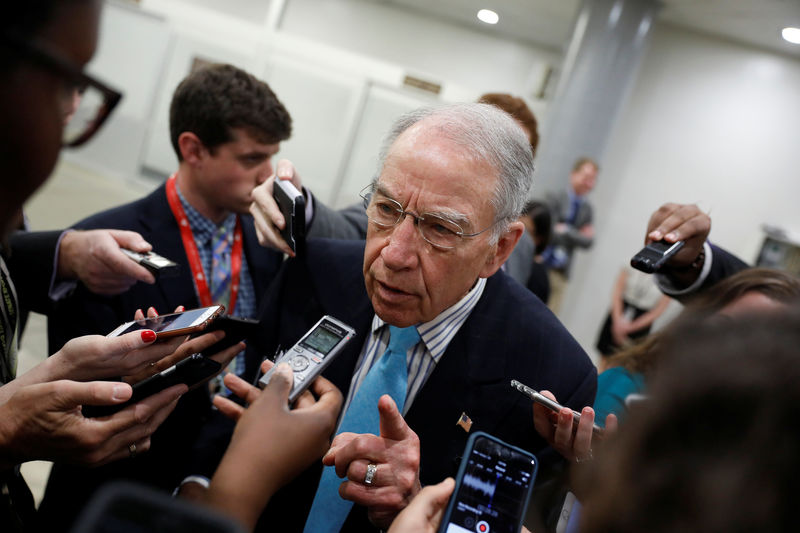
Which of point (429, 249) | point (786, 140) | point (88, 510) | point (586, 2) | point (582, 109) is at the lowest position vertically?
point (88, 510)

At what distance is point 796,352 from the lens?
0.57 meters

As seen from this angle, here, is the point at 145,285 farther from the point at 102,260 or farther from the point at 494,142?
the point at 494,142

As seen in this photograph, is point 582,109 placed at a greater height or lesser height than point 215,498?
greater

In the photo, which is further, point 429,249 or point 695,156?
point 695,156

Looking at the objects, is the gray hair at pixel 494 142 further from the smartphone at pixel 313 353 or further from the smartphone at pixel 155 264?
the smartphone at pixel 155 264

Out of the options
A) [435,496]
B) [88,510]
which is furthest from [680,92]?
[88,510]

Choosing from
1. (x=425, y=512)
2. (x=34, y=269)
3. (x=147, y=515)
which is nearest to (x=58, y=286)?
(x=34, y=269)

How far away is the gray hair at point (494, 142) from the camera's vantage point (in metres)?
1.53

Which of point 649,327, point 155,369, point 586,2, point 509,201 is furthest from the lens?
point 586,2

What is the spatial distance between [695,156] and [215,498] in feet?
29.1

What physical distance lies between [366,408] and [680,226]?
3.74 feet

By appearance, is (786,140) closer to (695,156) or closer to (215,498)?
(695,156)

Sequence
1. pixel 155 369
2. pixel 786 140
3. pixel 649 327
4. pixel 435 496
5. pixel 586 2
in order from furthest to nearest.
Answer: pixel 786 140
pixel 586 2
pixel 649 327
pixel 155 369
pixel 435 496

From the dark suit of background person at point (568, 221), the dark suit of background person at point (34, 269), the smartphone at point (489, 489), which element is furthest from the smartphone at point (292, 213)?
the dark suit of background person at point (568, 221)
